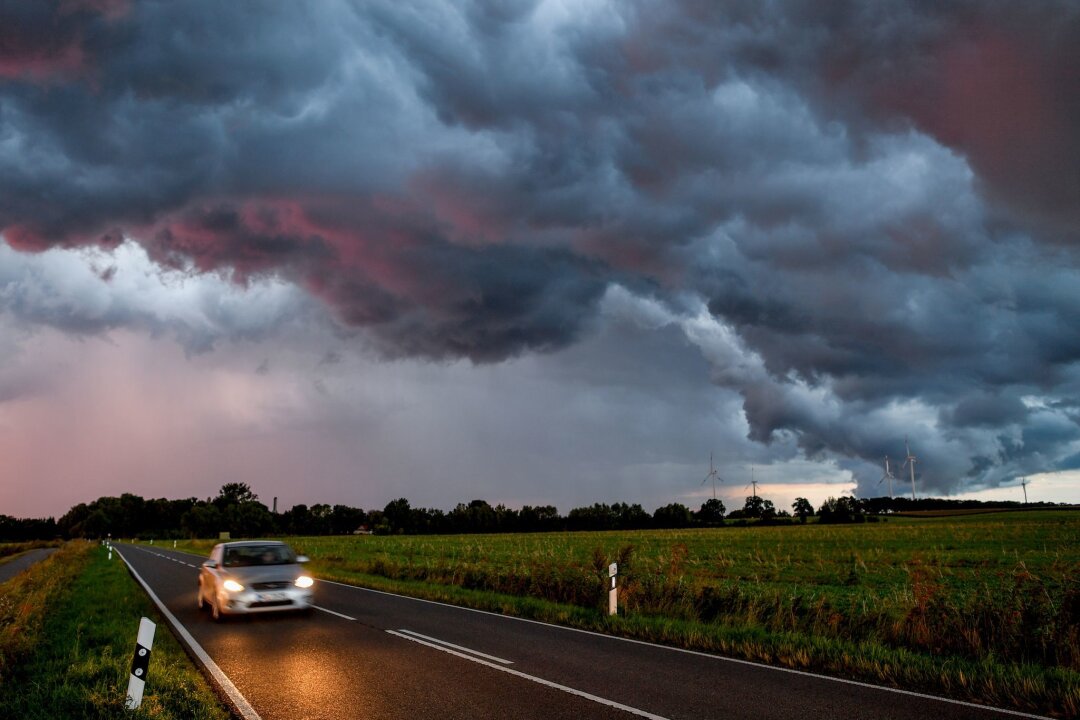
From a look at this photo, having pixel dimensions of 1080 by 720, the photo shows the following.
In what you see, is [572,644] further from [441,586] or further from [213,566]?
[441,586]

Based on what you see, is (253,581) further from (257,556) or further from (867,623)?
(867,623)

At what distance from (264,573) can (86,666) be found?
553 cm

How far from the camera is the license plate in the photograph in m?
13.8

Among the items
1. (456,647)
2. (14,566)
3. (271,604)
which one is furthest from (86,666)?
(14,566)

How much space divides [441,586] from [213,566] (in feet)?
23.5

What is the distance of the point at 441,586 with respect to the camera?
20234 millimetres

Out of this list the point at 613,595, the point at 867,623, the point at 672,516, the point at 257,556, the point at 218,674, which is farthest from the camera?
the point at 672,516

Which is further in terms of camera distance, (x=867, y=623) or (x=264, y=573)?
(x=264, y=573)

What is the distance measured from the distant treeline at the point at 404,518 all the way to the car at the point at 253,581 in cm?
12300

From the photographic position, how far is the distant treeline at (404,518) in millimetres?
141375

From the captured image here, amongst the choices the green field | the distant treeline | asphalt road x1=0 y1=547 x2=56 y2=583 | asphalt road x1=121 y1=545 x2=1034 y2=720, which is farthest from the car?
the distant treeline

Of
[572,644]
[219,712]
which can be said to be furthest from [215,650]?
[572,644]

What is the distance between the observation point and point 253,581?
13.9 m

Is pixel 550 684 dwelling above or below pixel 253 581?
below
